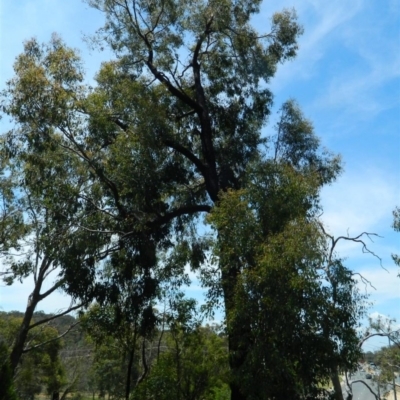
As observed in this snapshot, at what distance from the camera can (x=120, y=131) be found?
14.2m

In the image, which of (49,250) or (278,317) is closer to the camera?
(278,317)

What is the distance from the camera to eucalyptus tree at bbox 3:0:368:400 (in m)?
9.88

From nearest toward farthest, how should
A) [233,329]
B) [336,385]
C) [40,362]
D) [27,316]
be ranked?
[233,329] → [336,385] → [27,316] → [40,362]

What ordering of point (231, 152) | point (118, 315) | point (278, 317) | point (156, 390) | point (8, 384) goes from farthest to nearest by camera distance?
point (231, 152) → point (118, 315) → point (156, 390) → point (278, 317) → point (8, 384)

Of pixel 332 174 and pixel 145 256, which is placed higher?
pixel 332 174

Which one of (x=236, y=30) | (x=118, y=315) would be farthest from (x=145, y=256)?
(x=236, y=30)

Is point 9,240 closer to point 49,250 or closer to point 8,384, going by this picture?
point 49,250

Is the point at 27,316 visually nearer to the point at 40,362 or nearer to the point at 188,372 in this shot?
the point at 188,372

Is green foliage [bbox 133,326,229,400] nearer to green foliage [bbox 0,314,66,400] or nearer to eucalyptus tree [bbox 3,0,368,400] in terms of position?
eucalyptus tree [bbox 3,0,368,400]

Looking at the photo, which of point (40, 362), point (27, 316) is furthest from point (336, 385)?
point (40, 362)

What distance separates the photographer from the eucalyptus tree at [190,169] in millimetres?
9883

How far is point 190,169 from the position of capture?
52.6 ft

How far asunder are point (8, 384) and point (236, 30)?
11.7m

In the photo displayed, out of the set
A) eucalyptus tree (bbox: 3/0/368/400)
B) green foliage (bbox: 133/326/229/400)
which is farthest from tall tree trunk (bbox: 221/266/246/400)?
green foliage (bbox: 133/326/229/400)
